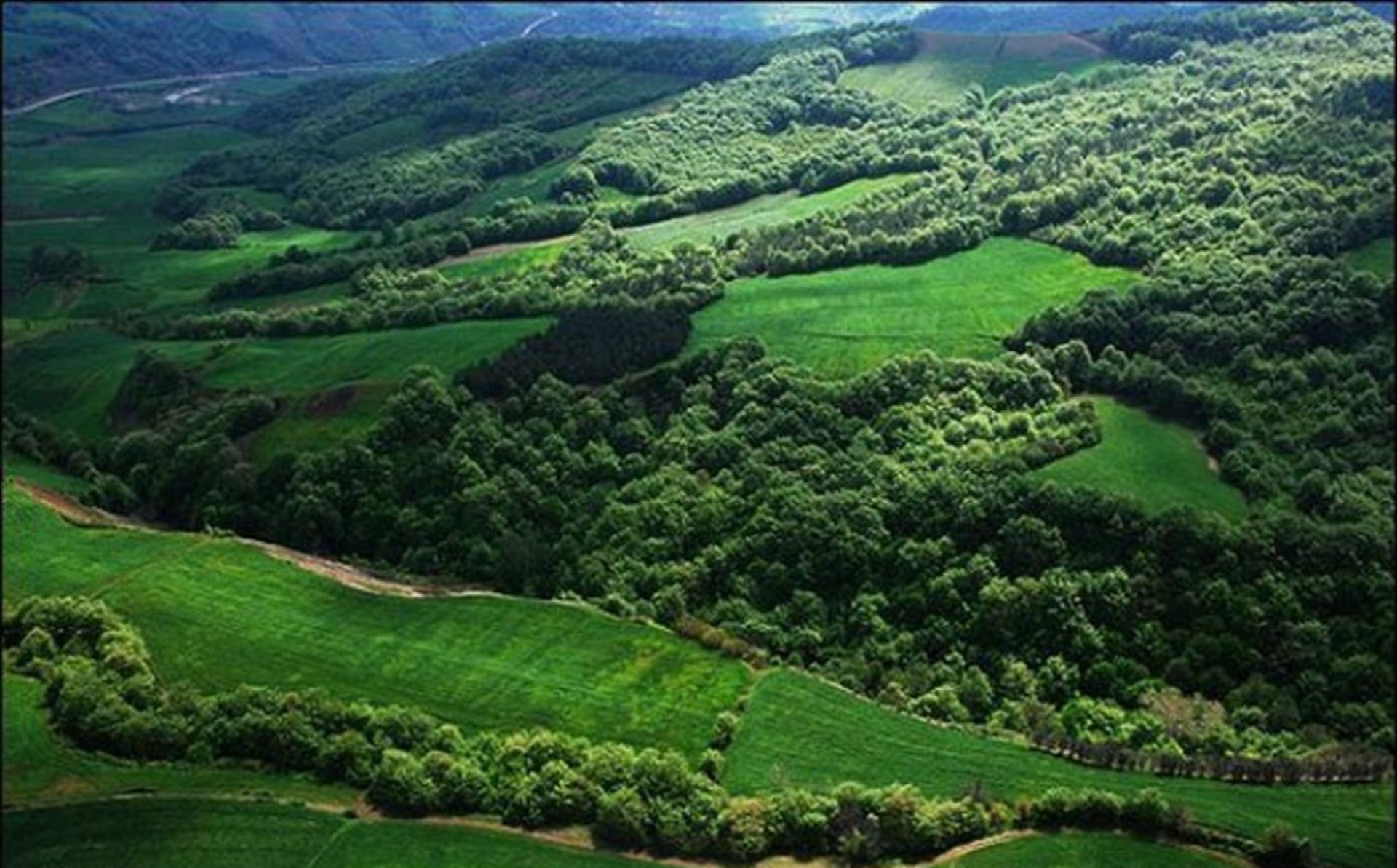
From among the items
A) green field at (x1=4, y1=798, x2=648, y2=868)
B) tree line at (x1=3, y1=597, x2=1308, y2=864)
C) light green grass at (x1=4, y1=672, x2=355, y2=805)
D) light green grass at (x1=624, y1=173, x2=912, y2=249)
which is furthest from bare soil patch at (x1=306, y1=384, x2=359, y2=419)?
green field at (x1=4, y1=798, x2=648, y2=868)

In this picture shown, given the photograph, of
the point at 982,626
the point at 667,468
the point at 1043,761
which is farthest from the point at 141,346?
the point at 1043,761

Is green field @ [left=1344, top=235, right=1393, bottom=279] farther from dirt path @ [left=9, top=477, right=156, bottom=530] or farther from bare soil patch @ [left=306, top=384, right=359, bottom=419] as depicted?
dirt path @ [left=9, top=477, right=156, bottom=530]

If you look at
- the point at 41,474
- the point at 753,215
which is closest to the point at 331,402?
the point at 41,474

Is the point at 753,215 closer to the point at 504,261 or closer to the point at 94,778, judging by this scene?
the point at 504,261

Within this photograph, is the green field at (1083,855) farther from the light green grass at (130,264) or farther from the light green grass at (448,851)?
the light green grass at (130,264)

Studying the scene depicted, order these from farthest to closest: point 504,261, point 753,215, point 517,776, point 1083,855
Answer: point 753,215 → point 504,261 → point 517,776 → point 1083,855

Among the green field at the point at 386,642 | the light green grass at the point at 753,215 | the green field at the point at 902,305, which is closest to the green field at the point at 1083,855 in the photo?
the green field at the point at 386,642

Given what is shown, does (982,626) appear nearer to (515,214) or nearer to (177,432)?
(177,432)
